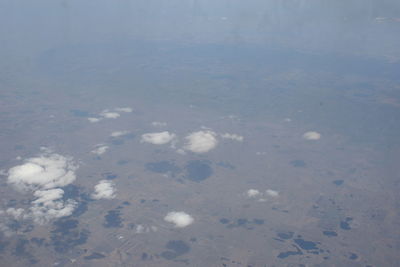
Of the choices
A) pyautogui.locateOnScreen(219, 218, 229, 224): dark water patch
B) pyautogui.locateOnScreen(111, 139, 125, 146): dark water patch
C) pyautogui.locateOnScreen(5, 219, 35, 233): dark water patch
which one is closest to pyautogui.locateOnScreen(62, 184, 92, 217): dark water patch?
pyautogui.locateOnScreen(5, 219, 35, 233): dark water patch

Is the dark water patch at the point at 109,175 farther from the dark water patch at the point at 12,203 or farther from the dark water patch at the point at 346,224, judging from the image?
the dark water patch at the point at 346,224

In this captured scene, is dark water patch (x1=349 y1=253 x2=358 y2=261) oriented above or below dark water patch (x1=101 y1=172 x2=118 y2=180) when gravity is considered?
below

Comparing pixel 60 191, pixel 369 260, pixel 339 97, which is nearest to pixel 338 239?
pixel 369 260

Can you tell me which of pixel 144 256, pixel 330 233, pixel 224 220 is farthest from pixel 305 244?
pixel 144 256

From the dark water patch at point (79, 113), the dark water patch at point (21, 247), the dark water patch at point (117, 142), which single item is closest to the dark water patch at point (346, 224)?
the dark water patch at point (21, 247)

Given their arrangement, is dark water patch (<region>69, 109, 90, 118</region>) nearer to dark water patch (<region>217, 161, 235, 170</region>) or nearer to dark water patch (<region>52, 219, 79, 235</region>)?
dark water patch (<region>217, 161, 235, 170</region>)
